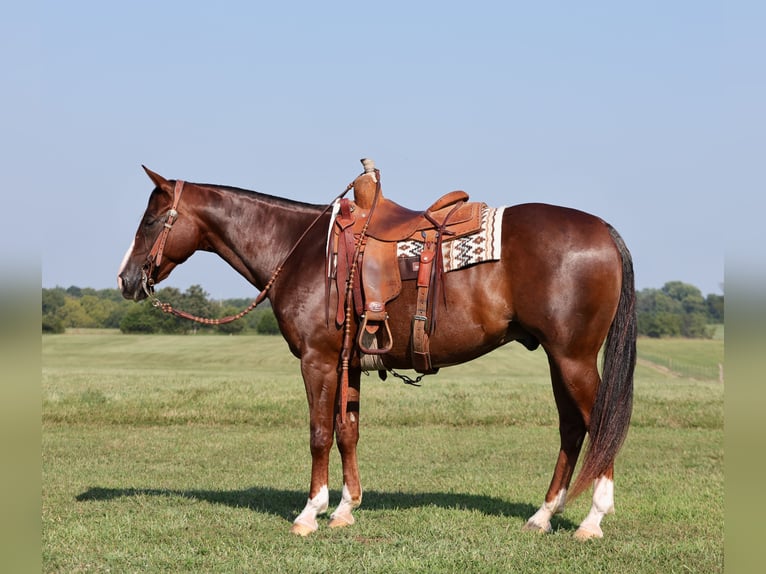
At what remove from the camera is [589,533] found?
6.12 metres

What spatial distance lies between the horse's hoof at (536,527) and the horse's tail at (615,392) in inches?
17.2

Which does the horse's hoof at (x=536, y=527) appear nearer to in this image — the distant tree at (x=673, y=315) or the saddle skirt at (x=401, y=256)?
the saddle skirt at (x=401, y=256)

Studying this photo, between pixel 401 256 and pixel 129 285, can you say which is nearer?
pixel 401 256

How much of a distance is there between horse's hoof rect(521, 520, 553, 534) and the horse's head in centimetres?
390

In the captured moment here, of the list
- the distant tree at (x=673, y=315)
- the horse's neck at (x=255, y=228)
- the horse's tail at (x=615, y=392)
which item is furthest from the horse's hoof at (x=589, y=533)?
the distant tree at (x=673, y=315)

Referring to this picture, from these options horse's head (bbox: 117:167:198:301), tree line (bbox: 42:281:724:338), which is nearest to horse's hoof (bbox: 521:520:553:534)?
horse's head (bbox: 117:167:198:301)

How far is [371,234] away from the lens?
668 cm

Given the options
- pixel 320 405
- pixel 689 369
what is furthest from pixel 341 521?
pixel 689 369

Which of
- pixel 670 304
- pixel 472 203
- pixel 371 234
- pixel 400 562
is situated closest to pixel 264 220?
pixel 371 234

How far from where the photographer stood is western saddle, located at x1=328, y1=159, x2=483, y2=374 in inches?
253

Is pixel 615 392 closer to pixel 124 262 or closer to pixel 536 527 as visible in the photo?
pixel 536 527

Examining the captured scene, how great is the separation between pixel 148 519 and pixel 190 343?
4103cm

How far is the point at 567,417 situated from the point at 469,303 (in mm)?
1336

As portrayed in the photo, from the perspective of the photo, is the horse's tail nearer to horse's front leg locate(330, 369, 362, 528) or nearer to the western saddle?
the western saddle
